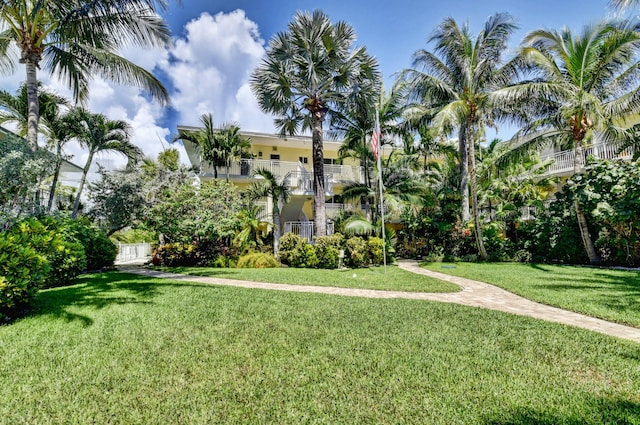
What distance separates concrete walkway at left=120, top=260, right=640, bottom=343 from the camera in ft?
17.4

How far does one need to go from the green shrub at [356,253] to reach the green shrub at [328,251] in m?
0.47

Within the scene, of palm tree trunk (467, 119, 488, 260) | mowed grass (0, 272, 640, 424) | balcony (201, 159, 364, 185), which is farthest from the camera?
balcony (201, 159, 364, 185)

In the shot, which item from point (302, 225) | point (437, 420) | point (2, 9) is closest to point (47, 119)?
point (2, 9)

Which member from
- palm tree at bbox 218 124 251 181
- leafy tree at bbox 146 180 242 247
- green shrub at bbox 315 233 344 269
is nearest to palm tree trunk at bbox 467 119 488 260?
green shrub at bbox 315 233 344 269

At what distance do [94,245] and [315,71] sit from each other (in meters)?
11.8

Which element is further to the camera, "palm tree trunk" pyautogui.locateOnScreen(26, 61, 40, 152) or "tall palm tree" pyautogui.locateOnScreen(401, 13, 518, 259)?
"tall palm tree" pyautogui.locateOnScreen(401, 13, 518, 259)

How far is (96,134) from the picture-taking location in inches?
651

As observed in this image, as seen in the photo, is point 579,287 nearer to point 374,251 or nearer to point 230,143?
point 374,251

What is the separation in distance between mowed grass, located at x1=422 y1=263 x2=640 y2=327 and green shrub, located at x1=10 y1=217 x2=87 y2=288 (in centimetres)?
1103

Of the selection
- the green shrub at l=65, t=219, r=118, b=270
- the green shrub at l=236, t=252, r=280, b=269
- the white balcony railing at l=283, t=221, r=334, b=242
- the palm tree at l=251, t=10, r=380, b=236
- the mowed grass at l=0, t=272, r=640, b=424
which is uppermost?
the palm tree at l=251, t=10, r=380, b=236

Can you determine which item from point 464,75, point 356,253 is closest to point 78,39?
point 356,253

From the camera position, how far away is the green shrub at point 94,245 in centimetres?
1171

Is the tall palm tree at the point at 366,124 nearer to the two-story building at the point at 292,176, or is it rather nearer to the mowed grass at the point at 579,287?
the two-story building at the point at 292,176

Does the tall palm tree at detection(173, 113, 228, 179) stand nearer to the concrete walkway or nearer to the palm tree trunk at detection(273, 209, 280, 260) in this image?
the palm tree trunk at detection(273, 209, 280, 260)
